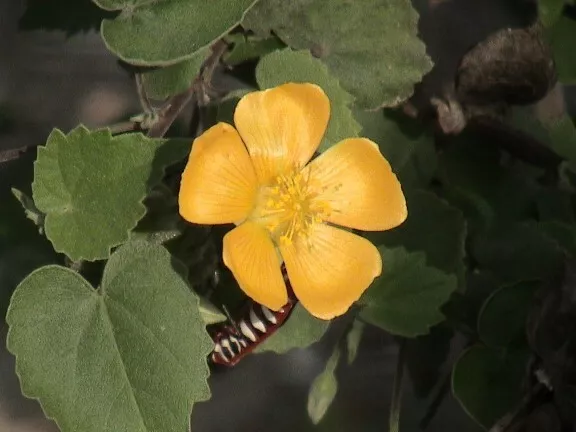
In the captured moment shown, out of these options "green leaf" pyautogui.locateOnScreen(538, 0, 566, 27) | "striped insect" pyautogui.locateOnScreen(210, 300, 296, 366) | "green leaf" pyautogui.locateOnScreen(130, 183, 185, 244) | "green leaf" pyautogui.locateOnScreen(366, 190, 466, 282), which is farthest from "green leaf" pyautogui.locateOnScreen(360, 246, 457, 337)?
"green leaf" pyautogui.locateOnScreen(538, 0, 566, 27)

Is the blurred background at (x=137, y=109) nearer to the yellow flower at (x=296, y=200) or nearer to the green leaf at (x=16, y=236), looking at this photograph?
the green leaf at (x=16, y=236)

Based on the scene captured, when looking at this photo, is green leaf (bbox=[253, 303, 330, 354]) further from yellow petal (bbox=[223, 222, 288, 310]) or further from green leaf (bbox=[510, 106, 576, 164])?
green leaf (bbox=[510, 106, 576, 164])

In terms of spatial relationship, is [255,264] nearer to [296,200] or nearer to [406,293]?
[296,200]

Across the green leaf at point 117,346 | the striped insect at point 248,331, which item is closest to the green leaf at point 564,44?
the striped insect at point 248,331

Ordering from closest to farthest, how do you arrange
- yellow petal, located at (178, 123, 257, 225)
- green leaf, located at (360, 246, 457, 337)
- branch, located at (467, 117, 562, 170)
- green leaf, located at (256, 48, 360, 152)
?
yellow petal, located at (178, 123, 257, 225), green leaf, located at (256, 48, 360, 152), green leaf, located at (360, 246, 457, 337), branch, located at (467, 117, 562, 170)

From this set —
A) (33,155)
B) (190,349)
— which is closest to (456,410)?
(190,349)

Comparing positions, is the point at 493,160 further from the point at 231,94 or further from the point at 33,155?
the point at 33,155
